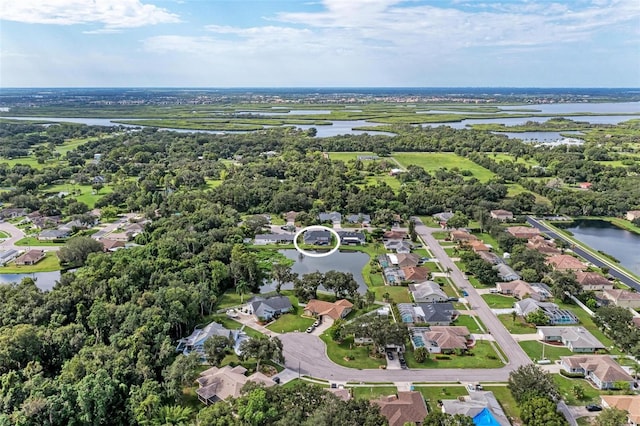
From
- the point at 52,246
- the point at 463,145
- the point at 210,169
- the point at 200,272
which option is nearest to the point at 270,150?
the point at 210,169

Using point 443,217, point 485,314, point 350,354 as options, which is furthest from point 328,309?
point 443,217

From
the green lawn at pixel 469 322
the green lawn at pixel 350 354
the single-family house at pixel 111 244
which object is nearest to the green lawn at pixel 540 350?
the green lawn at pixel 469 322

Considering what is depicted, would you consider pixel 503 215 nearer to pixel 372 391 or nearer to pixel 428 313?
pixel 428 313

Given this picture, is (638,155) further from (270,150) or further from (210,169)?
(210,169)

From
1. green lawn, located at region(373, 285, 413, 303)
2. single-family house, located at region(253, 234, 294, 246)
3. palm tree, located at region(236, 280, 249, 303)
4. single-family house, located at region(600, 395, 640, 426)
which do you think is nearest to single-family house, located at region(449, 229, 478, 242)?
green lawn, located at region(373, 285, 413, 303)

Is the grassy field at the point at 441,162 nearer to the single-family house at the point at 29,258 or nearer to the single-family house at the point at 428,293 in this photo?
the single-family house at the point at 428,293
